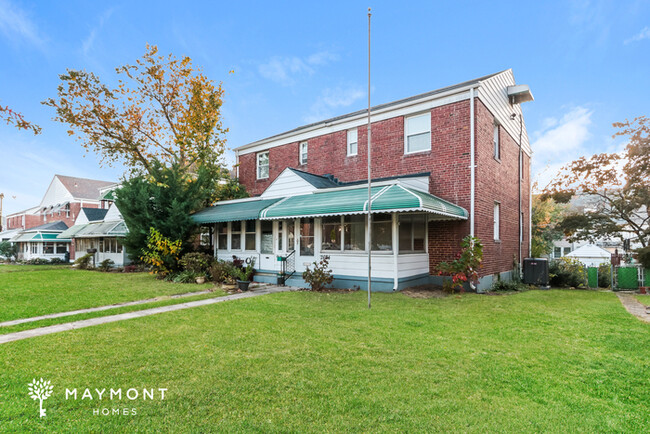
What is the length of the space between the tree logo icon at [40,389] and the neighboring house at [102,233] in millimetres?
20348

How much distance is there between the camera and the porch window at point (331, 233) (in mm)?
12523

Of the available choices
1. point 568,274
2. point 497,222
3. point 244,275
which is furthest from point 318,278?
point 568,274

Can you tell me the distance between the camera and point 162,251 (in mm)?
15078

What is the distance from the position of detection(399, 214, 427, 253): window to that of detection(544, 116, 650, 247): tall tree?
31.9ft

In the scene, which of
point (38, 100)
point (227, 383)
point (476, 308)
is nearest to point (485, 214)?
point (476, 308)

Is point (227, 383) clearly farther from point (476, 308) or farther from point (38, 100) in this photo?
point (38, 100)

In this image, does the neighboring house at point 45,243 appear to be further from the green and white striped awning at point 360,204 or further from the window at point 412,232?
the window at point 412,232

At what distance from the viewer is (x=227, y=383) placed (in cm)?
400

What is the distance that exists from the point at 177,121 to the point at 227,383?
1770 centimetres

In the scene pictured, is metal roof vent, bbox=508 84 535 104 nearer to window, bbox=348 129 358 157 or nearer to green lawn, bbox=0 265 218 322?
window, bbox=348 129 358 157

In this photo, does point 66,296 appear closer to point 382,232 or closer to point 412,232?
point 382,232

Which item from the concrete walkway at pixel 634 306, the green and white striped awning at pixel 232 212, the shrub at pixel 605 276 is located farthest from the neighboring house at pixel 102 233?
the shrub at pixel 605 276

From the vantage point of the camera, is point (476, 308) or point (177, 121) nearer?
point (476, 308)

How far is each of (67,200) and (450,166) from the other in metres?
44.2
